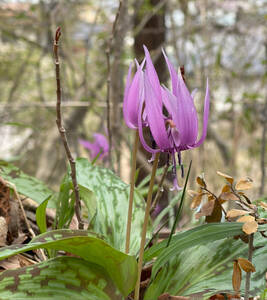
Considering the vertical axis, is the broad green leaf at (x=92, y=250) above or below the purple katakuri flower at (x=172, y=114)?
below

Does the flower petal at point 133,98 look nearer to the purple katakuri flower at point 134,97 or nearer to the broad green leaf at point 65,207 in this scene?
the purple katakuri flower at point 134,97

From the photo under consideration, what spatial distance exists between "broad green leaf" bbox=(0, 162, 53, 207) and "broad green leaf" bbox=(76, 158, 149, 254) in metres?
0.16

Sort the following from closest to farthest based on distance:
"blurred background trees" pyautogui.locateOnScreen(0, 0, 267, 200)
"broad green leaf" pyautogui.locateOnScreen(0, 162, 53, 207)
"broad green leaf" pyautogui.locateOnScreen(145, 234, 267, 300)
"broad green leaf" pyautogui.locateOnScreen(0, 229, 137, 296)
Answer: "broad green leaf" pyautogui.locateOnScreen(0, 229, 137, 296) < "broad green leaf" pyautogui.locateOnScreen(145, 234, 267, 300) < "broad green leaf" pyautogui.locateOnScreen(0, 162, 53, 207) < "blurred background trees" pyautogui.locateOnScreen(0, 0, 267, 200)

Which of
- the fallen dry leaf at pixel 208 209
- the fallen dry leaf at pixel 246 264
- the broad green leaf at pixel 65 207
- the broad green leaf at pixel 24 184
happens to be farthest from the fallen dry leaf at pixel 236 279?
the broad green leaf at pixel 24 184

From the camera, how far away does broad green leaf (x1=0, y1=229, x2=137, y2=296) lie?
1.94ft

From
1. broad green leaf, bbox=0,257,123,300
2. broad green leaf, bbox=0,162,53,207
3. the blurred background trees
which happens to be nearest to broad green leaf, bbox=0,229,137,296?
broad green leaf, bbox=0,257,123,300

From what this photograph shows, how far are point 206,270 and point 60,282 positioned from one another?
10.0 inches

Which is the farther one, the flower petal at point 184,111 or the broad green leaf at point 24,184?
the broad green leaf at point 24,184

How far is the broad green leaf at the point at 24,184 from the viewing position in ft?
3.60

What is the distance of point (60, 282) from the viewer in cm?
66

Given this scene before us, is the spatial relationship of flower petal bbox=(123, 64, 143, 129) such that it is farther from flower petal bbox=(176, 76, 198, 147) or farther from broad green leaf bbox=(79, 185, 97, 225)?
broad green leaf bbox=(79, 185, 97, 225)

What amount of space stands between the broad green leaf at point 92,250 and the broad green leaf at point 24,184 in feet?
1.50

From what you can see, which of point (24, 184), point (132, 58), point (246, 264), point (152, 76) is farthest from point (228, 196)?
point (132, 58)

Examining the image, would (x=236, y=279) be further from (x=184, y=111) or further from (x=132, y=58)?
(x=132, y=58)
